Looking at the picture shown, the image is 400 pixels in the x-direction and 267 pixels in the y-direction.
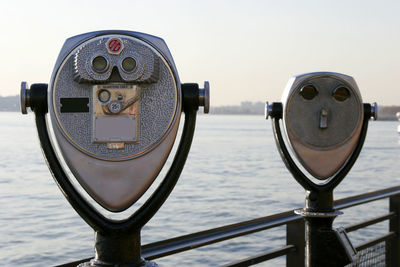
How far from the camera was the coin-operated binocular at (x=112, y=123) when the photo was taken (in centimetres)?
166

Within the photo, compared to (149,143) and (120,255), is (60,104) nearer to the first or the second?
(149,143)

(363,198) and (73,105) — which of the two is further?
(363,198)

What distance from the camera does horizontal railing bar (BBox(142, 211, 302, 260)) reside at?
2.38m

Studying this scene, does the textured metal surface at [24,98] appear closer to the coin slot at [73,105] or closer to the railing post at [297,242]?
the coin slot at [73,105]

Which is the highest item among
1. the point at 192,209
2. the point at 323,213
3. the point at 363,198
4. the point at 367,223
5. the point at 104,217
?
the point at 104,217

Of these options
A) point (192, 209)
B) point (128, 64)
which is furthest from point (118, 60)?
point (192, 209)

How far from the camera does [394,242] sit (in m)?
4.04

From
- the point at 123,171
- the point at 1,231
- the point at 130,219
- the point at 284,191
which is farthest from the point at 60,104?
the point at 284,191

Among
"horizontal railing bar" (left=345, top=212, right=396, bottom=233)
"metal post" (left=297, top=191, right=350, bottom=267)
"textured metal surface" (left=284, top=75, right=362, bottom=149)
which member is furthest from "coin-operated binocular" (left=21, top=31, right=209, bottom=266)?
"horizontal railing bar" (left=345, top=212, right=396, bottom=233)

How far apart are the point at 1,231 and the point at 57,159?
9.51 meters

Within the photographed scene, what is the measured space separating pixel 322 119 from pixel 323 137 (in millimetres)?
69

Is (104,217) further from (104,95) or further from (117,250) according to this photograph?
(104,95)

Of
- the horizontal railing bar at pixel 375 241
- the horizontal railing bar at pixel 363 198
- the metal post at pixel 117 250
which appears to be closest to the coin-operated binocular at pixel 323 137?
the horizontal railing bar at pixel 363 198

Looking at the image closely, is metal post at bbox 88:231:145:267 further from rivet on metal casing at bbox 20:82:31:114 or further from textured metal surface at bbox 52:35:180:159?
rivet on metal casing at bbox 20:82:31:114
